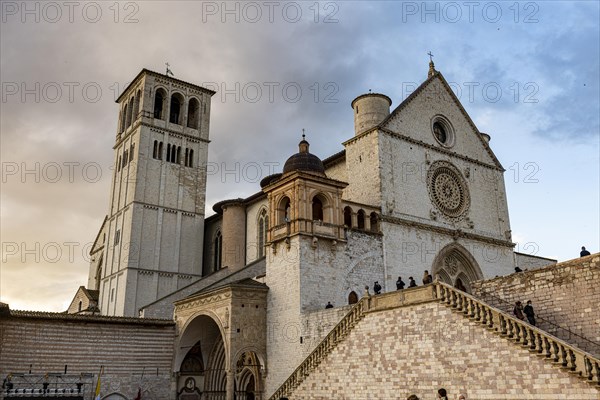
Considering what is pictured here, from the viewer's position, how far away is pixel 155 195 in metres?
40.1

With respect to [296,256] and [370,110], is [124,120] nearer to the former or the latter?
[370,110]

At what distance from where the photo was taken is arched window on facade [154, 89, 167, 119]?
42.9m

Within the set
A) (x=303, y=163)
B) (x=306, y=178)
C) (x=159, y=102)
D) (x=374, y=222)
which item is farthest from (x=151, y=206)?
(x=374, y=222)

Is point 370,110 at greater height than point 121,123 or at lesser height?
lesser

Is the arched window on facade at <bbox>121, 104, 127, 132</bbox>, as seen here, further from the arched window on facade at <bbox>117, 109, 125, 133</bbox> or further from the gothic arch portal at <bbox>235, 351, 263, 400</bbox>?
the gothic arch portal at <bbox>235, 351, 263, 400</bbox>

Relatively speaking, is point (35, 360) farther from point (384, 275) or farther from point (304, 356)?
point (384, 275)

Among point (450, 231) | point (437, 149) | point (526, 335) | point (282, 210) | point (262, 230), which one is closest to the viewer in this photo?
point (526, 335)

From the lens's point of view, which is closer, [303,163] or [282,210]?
[282,210]

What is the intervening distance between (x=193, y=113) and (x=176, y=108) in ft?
4.61

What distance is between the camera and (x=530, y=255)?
36.5 meters

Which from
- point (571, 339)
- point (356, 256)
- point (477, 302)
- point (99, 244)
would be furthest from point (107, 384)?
point (99, 244)

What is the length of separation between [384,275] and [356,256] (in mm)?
2033

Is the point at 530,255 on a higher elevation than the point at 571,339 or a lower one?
higher

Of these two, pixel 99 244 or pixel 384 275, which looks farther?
pixel 99 244
